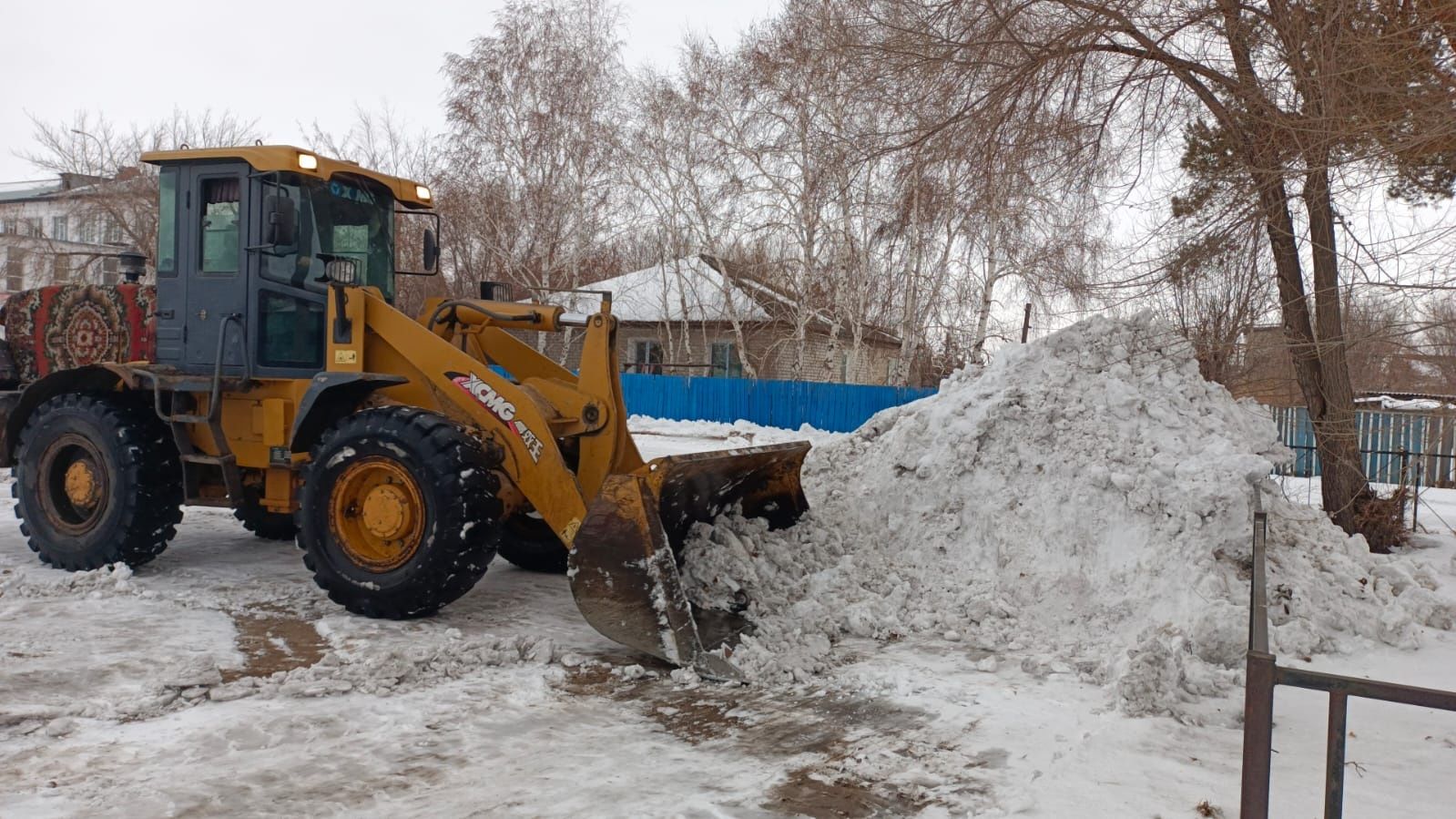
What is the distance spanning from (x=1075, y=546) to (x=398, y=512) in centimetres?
421

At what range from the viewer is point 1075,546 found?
Answer: 22.4 feet

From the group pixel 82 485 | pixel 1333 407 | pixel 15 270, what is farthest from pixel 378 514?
pixel 15 270

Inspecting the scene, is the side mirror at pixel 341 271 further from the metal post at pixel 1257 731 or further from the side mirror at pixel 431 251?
the metal post at pixel 1257 731

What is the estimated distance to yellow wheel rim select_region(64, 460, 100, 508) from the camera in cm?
719

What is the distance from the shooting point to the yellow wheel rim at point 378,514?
6.00m

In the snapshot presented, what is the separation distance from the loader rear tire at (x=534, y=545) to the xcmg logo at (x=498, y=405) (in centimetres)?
159

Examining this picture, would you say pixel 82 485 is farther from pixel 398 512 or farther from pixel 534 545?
pixel 534 545

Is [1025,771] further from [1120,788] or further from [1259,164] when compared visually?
[1259,164]

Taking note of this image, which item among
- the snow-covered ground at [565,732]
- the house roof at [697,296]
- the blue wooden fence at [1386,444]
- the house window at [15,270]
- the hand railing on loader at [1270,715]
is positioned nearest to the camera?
the hand railing on loader at [1270,715]

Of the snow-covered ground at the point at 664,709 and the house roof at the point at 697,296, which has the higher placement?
the house roof at the point at 697,296

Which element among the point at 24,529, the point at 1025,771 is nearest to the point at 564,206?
the point at 24,529

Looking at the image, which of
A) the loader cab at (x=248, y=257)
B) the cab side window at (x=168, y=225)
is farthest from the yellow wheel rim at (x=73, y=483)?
the cab side window at (x=168, y=225)

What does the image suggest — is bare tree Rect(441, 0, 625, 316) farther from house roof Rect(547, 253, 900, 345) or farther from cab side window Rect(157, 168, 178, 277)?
cab side window Rect(157, 168, 178, 277)

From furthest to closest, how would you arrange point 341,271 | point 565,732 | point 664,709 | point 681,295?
1. point 681,295
2. point 341,271
3. point 664,709
4. point 565,732
